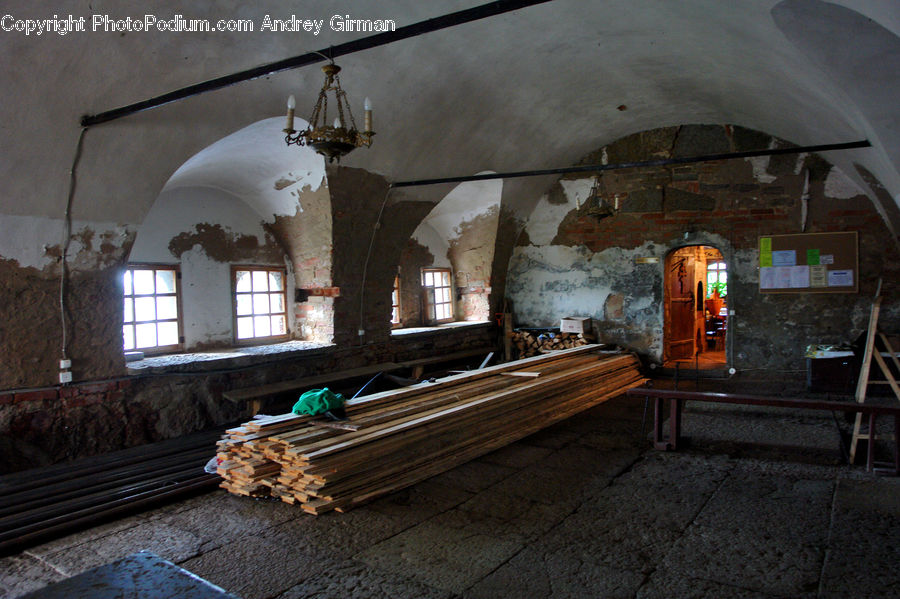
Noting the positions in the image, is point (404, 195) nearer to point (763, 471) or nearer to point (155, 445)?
point (155, 445)

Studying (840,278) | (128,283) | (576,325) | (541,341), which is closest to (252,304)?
(128,283)

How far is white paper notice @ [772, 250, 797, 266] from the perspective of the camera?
27.1ft

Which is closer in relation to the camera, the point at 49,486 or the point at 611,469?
the point at 49,486

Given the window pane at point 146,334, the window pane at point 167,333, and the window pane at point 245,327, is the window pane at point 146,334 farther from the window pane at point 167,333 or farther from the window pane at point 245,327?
the window pane at point 245,327

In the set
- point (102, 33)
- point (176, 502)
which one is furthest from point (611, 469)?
point (102, 33)

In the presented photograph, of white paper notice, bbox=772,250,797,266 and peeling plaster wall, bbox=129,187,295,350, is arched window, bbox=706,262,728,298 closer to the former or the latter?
white paper notice, bbox=772,250,797,266

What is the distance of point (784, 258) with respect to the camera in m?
8.33

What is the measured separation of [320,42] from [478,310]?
20.4ft

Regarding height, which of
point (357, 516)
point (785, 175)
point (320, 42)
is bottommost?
point (357, 516)

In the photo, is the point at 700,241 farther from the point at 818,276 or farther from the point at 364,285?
the point at 364,285

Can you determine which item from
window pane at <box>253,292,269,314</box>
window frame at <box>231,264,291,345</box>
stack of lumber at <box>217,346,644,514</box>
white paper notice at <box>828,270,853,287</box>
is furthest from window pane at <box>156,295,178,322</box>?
white paper notice at <box>828,270,853,287</box>

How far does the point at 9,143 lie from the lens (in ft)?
13.3

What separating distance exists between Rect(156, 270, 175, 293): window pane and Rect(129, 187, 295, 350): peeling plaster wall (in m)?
0.11

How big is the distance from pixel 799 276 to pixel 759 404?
4520 mm
